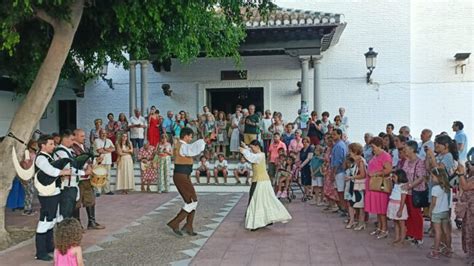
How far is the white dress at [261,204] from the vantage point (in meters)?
8.03

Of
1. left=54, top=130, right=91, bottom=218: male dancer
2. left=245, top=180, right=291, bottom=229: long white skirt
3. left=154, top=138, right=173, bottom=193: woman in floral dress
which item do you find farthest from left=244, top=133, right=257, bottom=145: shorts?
left=54, top=130, right=91, bottom=218: male dancer

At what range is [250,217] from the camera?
26.4 feet

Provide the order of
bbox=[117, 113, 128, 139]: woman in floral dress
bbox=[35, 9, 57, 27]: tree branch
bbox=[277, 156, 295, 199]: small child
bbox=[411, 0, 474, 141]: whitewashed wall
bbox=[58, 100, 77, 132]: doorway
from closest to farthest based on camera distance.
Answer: bbox=[35, 9, 57, 27]: tree branch
bbox=[277, 156, 295, 199]: small child
bbox=[117, 113, 128, 139]: woman in floral dress
bbox=[411, 0, 474, 141]: whitewashed wall
bbox=[58, 100, 77, 132]: doorway

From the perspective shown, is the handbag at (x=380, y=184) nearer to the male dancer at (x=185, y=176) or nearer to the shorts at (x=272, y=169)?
the male dancer at (x=185, y=176)

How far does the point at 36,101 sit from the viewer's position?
757 cm

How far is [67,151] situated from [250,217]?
304 centimetres

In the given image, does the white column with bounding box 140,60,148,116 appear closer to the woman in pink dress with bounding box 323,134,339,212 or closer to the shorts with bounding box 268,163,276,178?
the shorts with bounding box 268,163,276,178

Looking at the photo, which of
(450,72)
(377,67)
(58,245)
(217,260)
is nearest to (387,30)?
(377,67)

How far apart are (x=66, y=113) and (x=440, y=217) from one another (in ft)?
50.8

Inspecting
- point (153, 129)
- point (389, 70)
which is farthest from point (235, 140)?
point (389, 70)

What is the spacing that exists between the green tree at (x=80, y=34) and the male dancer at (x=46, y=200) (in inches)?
43.6

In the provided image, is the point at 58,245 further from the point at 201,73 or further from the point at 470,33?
the point at 470,33

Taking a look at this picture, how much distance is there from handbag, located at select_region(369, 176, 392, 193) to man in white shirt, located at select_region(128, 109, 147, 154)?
8.52m

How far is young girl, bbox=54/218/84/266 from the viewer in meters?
3.85
